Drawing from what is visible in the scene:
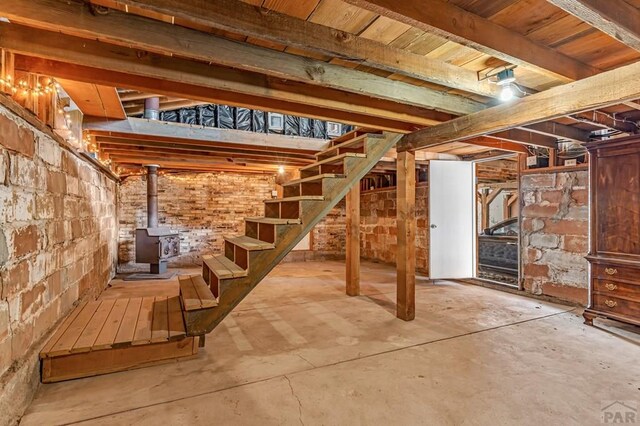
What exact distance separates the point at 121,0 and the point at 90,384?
86.2 inches

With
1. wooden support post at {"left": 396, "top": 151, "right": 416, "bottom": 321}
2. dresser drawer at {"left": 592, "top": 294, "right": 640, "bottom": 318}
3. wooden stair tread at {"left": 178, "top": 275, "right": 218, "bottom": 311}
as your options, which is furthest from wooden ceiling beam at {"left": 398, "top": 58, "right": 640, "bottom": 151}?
wooden stair tread at {"left": 178, "top": 275, "right": 218, "bottom": 311}

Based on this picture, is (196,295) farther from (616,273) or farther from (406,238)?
(616,273)

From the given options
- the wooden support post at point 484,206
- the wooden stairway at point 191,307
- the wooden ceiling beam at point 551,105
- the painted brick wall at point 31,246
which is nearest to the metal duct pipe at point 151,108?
the painted brick wall at point 31,246

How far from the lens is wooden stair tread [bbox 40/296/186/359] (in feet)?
7.00

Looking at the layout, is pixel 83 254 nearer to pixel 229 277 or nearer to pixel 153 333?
pixel 153 333

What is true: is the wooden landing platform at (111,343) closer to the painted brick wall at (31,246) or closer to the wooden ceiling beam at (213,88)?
the painted brick wall at (31,246)

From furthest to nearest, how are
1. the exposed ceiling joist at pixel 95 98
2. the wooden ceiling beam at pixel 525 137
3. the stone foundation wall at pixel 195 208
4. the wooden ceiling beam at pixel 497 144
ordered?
1. the stone foundation wall at pixel 195 208
2. the wooden ceiling beam at pixel 497 144
3. the wooden ceiling beam at pixel 525 137
4. the exposed ceiling joist at pixel 95 98

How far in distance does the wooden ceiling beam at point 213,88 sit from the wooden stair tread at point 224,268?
126 cm

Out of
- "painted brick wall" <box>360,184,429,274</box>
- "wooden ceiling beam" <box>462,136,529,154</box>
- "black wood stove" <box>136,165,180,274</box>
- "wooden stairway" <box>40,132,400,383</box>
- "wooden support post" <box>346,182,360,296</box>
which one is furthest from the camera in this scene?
"painted brick wall" <box>360,184,429,274</box>

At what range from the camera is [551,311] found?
3.58m

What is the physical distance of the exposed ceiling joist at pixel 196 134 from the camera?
12.0 feet

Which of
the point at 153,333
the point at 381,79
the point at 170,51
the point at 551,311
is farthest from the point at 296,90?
the point at 551,311

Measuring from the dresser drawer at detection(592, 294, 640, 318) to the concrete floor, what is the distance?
0.65 feet

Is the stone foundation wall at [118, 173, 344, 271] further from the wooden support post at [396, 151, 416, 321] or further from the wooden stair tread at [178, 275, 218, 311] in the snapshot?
the wooden support post at [396, 151, 416, 321]
